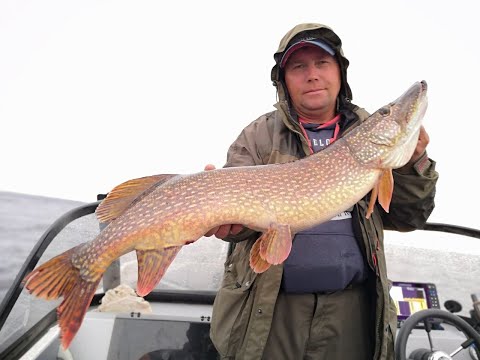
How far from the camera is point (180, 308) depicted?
312 cm

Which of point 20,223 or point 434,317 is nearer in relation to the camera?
point 434,317

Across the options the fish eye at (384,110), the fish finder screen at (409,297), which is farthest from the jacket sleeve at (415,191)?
the fish finder screen at (409,297)

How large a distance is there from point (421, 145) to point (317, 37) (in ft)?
3.12

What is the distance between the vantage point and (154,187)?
5.52 ft

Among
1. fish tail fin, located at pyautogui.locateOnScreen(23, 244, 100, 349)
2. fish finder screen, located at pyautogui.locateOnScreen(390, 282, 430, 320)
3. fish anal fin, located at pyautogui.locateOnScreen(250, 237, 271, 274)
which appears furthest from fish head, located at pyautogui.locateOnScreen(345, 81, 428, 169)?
fish finder screen, located at pyautogui.locateOnScreen(390, 282, 430, 320)

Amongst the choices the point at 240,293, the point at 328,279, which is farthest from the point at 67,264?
the point at 328,279

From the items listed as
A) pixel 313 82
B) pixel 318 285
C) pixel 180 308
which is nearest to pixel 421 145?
pixel 313 82

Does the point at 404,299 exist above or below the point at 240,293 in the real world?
below

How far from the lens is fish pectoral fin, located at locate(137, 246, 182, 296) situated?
61.2 inches

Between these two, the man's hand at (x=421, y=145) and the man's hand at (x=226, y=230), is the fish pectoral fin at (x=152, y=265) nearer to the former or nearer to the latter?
the man's hand at (x=226, y=230)

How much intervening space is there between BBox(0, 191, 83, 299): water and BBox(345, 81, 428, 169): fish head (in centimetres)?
333

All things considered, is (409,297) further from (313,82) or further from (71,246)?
(71,246)

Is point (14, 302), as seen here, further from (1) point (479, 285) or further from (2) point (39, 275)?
(1) point (479, 285)

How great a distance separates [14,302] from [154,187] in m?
1.20
